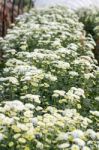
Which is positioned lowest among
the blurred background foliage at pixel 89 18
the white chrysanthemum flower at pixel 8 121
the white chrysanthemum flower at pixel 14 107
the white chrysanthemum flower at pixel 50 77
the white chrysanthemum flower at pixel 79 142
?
the white chrysanthemum flower at pixel 79 142

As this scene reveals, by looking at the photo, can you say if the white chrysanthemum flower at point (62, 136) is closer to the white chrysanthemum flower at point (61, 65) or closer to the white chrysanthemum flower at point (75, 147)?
the white chrysanthemum flower at point (75, 147)

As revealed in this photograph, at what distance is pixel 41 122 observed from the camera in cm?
363

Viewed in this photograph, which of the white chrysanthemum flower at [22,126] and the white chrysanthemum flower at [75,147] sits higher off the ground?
the white chrysanthemum flower at [22,126]

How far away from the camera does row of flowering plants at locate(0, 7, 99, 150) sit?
351 centimetres

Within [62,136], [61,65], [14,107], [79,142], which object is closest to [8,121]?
[14,107]

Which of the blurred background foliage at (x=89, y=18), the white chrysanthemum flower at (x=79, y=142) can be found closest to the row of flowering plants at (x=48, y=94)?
the white chrysanthemum flower at (x=79, y=142)

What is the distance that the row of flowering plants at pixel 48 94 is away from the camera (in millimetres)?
3508

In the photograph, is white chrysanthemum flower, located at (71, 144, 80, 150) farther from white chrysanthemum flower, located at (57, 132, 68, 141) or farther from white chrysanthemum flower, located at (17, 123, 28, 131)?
white chrysanthemum flower, located at (17, 123, 28, 131)

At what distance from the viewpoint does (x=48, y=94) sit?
16.3 feet

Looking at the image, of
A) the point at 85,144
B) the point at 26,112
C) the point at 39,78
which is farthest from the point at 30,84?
the point at 85,144

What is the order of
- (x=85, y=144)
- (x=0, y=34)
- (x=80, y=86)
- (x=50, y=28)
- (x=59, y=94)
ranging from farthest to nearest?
(x=0, y=34) < (x=50, y=28) < (x=80, y=86) < (x=59, y=94) < (x=85, y=144)

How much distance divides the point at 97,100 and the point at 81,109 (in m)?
0.25

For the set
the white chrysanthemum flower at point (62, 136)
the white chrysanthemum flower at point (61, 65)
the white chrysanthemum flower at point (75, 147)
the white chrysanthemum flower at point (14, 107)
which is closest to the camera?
the white chrysanthemum flower at point (75, 147)

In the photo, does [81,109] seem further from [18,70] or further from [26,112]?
[26,112]
